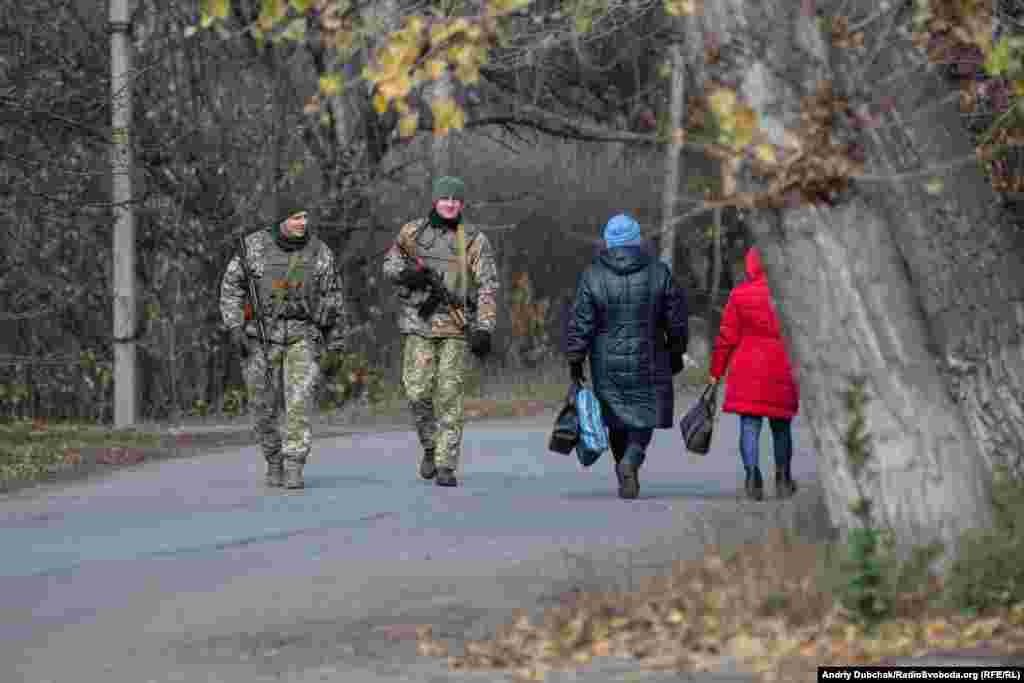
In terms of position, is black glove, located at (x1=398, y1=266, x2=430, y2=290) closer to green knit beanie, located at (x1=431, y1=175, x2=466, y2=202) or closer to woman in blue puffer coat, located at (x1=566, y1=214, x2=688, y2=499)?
green knit beanie, located at (x1=431, y1=175, x2=466, y2=202)

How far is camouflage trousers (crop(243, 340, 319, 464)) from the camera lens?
46.5 feet

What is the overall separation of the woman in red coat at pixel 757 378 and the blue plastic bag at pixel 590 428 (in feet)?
2.54

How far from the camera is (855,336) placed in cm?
816

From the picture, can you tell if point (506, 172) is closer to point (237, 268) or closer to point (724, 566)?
point (237, 268)

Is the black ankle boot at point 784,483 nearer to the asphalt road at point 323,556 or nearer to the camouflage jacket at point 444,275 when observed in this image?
the asphalt road at point 323,556

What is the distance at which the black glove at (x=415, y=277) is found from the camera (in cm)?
1396

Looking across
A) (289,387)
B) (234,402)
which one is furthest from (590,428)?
(234,402)

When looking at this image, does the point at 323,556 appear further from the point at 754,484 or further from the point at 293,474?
the point at 293,474

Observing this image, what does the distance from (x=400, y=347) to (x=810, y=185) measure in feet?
65.4

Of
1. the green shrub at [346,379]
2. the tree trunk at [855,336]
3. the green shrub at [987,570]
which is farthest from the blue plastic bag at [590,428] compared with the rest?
the green shrub at [346,379]

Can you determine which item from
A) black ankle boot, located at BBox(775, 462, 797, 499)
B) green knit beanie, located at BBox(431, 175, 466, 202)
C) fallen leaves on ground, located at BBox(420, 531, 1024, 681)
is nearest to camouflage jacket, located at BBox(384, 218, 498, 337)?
green knit beanie, located at BBox(431, 175, 466, 202)

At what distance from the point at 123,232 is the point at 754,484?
353 inches

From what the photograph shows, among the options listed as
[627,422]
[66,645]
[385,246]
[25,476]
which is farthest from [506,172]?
[66,645]

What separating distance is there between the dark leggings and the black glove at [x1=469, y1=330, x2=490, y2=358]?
913 millimetres
